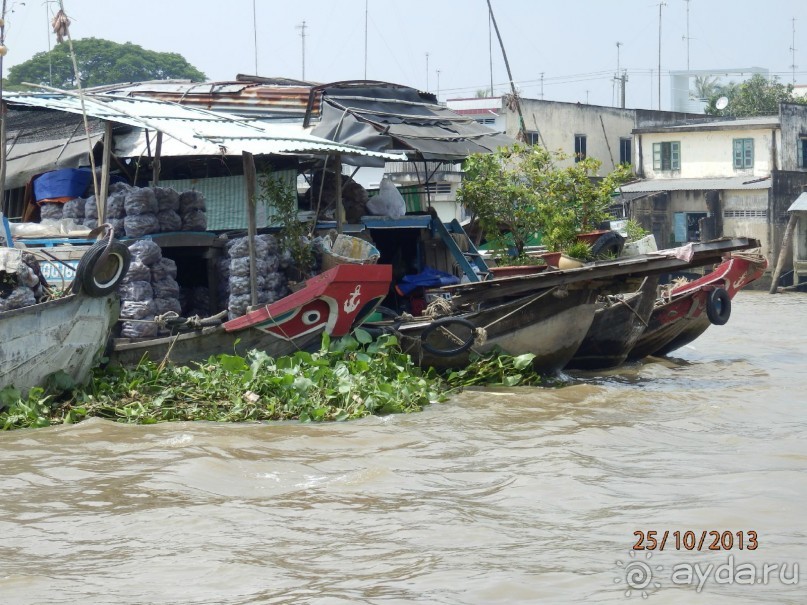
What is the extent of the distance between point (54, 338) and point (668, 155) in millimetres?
23148

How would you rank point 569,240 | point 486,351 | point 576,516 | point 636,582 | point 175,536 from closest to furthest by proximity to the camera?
point 636,582 < point 175,536 < point 576,516 < point 486,351 < point 569,240

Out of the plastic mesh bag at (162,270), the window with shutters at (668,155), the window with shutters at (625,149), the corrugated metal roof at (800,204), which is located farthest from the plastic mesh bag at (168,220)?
the window with shutters at (625,149)

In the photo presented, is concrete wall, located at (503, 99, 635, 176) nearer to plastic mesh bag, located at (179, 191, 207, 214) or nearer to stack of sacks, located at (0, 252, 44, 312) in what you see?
plastic mesh bag, located at (179, 191, 207, 214)

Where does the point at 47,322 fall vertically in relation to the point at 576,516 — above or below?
above

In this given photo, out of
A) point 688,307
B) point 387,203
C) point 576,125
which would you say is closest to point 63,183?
point 387,203

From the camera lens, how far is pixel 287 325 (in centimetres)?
836

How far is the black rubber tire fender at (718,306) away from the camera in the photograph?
10820 mm

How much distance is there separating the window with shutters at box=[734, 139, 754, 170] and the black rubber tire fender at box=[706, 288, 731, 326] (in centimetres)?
1737

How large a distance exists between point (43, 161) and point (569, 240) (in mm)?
4951

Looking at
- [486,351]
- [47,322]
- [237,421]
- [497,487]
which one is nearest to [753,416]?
[486,351]

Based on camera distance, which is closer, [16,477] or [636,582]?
[636,582]

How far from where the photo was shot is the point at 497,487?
19.8ft

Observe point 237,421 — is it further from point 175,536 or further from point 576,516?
point 576,516
